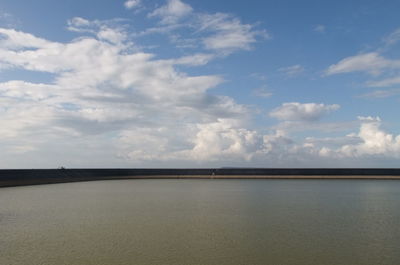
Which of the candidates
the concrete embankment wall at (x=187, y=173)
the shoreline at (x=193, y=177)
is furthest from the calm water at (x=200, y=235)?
the concrete embankment wall at (x=187, y=173)

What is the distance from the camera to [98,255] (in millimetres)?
12695

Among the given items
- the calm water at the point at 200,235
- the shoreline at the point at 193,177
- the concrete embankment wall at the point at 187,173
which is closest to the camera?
the calm water at the point at 200,235

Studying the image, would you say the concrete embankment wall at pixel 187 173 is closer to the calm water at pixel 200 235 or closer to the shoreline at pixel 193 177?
the shoreline at pixel 193 177

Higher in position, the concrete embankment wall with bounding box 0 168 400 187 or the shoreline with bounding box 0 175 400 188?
the concrete embankment wall with bounding box 0 168 400 187

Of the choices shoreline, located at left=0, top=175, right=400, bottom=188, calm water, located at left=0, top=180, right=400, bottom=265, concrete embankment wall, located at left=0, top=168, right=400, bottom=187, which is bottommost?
calm water, located at left=0, top=180, right=400, bottom=265

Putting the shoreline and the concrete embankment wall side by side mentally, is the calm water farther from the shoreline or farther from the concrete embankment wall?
the concrete embankment wall

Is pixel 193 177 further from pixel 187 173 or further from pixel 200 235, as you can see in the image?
Answer: pixel 200 235

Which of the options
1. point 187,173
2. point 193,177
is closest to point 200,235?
point 193,177

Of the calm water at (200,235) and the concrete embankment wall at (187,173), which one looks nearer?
the calm water at (200,235)

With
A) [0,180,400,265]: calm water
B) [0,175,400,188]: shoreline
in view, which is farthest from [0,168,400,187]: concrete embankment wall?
[0,180,400,265]: calm water

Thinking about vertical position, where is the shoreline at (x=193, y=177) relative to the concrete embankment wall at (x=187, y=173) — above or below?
below

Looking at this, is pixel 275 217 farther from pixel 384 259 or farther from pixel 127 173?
pixel 127 173

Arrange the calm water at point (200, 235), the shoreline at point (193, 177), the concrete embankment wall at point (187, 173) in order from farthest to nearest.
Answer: the concrete embankment wall at point (187, 173)
the shoreline at point (193, 177)
the calm water at point (200, 235)

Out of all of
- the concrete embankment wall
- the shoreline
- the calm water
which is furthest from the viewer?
the concrete embankment wall
